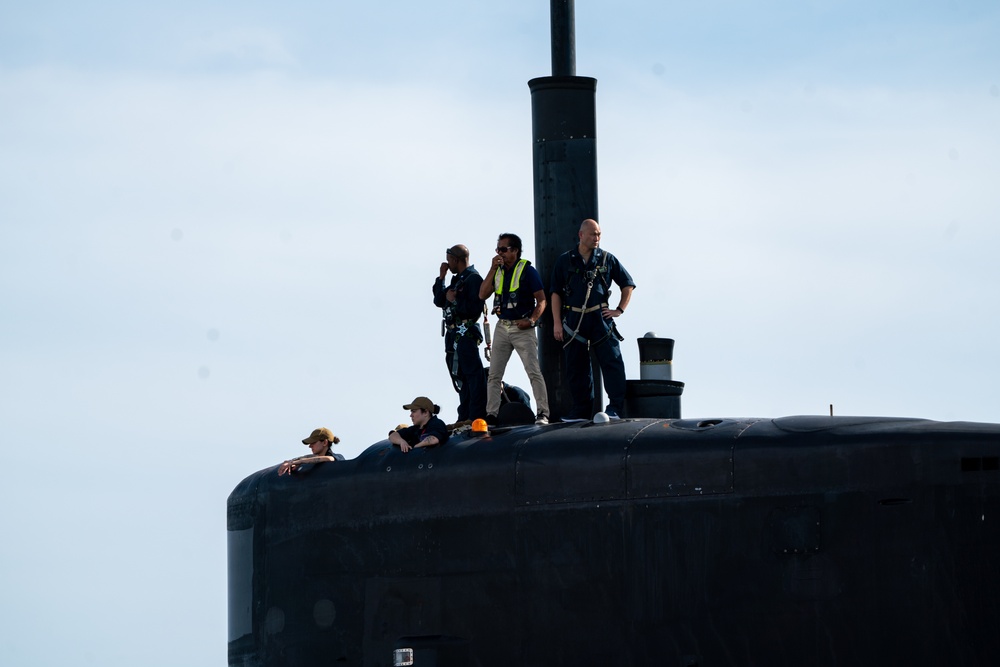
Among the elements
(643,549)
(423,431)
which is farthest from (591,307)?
(643,549)

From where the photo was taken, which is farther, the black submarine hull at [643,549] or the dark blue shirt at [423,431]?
the dark blue shirt at [423,431]

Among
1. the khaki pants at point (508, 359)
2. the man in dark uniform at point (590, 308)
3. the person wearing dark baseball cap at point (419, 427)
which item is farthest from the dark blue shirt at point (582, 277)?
the person wearing dark baseball cap at point (419, 427)

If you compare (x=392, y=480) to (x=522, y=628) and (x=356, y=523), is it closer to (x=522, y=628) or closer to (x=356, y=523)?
(x=356, y=523)

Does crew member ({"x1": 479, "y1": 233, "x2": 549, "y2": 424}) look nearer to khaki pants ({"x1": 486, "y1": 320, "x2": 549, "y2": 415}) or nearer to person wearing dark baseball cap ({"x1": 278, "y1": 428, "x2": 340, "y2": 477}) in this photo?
khaki pants ({"x1": 486, "y1": 320, "x2": 549, "y2": 415})

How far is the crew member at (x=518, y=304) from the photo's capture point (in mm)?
16266

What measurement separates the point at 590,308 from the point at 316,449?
2.95 m

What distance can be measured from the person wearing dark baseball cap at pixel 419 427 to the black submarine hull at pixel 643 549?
250 mm

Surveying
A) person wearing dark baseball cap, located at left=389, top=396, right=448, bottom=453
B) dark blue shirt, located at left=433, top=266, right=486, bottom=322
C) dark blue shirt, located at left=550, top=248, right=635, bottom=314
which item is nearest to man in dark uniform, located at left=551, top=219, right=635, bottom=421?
dark blue shirt, located at left=550, top=248, right=635, bottom=314

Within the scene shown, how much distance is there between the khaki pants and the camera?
16312mm

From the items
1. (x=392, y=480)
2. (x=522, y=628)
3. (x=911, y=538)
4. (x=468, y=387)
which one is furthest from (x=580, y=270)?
(x=911, y=538)

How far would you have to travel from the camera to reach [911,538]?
11.5 metres

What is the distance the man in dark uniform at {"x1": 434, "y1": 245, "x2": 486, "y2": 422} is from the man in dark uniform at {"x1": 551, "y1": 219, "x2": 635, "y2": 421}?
1128mm

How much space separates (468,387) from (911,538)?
A: 255 inches

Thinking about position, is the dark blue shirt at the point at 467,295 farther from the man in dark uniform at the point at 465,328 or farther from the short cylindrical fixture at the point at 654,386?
the short cylindrical fixture at the point at 654,386
